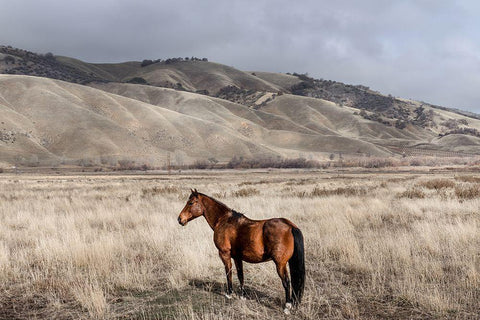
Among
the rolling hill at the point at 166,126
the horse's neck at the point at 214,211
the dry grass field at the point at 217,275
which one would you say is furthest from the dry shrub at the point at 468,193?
the rolling hill at the point at 166,126

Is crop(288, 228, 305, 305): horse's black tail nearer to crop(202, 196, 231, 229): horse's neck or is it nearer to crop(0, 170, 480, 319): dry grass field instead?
crop(0, 170, 480, 319): dry grass field

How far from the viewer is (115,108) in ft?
373

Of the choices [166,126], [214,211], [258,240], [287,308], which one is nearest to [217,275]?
[214,211]

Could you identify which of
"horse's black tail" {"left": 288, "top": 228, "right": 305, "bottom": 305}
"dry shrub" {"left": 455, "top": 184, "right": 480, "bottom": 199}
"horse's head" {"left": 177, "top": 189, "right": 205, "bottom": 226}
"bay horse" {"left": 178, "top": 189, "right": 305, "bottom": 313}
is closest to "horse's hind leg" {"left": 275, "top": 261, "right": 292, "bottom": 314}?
"bay horse" {"left": 178, "top": 189, "right": 305, "bottom": 313}

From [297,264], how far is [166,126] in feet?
353

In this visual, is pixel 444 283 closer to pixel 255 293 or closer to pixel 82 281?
pixel 255 293

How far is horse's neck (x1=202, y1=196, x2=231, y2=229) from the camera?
591 centimetres

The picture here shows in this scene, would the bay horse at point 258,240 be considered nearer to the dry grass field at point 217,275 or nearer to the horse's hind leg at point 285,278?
the horse's hind leg at point 285,278

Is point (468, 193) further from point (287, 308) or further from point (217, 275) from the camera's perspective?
point (287, 308)

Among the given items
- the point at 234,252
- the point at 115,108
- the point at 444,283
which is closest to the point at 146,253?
the point at 234,252

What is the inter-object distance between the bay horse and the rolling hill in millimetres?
80513

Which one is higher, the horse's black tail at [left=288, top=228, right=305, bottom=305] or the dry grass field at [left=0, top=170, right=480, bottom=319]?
the horse's black tail at [left=288, top=228, right=305, bottom=305]

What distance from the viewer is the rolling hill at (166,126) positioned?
8912 cm

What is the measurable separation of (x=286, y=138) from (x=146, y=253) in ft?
408
